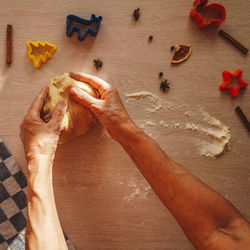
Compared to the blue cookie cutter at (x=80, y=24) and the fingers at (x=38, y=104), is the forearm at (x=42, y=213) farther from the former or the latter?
the blue cookie cutter at (x=80, y=24)

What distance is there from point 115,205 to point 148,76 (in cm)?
56

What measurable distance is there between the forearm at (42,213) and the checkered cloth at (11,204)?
193mm

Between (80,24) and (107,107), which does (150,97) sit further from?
(80,24)

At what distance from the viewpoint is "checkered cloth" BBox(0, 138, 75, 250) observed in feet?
2.82

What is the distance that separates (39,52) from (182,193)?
808 mm

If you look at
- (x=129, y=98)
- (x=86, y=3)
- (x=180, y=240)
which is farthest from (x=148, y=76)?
(x=180, y=240)

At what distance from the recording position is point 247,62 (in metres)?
0.94

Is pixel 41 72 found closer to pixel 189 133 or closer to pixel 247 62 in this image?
pixel 189 133

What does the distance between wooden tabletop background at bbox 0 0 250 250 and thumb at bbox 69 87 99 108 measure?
15 cm

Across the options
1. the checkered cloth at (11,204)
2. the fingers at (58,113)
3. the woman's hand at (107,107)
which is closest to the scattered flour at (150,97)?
the woman's hand at (107,107)

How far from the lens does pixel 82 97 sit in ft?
2.59

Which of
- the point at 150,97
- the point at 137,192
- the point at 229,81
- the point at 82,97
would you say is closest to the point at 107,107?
the point at 82,97

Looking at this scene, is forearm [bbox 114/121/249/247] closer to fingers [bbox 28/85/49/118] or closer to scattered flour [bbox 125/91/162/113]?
scattered flour [bbox 125/91/162/113]

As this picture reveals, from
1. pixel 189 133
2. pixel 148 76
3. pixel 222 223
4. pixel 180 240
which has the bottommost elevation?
pixel 180 240
